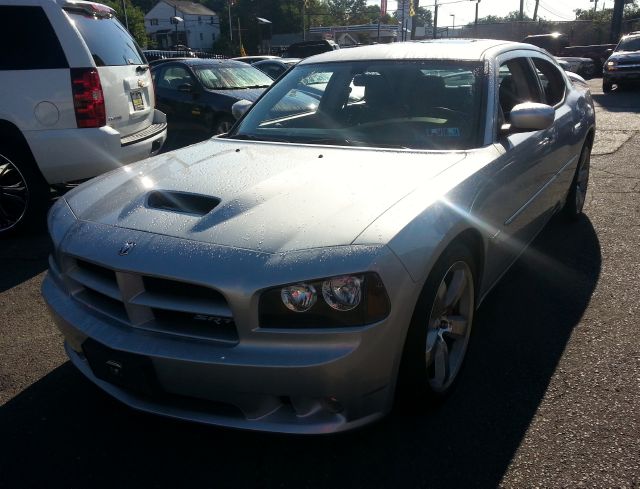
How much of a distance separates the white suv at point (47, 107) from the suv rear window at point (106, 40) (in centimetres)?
2

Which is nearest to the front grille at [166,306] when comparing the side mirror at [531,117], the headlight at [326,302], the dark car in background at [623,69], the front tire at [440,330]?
the headlight at [326,302]

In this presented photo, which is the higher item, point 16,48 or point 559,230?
point 16,48

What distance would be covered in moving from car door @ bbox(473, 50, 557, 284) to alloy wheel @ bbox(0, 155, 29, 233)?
392cm

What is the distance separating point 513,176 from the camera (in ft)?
10.6

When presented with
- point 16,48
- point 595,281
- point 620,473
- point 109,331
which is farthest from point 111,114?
point 620,473

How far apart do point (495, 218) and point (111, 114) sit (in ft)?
12.3

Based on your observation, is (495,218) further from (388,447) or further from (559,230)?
(559,230)

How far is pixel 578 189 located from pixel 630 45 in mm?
17155

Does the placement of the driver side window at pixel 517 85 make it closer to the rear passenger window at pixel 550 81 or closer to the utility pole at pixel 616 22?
the rear passenger window at pixel 550 81

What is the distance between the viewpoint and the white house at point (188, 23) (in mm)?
80125

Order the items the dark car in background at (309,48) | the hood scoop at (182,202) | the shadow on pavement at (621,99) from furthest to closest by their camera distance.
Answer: the dark car in background at (309,48) < the shadow on pavement at (621,99) < the hood scoop at (182,202)

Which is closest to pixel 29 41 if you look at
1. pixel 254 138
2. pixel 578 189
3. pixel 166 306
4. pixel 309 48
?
pixel 254 138

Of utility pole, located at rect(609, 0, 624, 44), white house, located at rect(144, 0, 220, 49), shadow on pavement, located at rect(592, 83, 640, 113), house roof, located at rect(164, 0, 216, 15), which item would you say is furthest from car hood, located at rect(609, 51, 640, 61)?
house roof, located at rect(164, 0, 216, 15)

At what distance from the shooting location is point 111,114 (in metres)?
5.31
